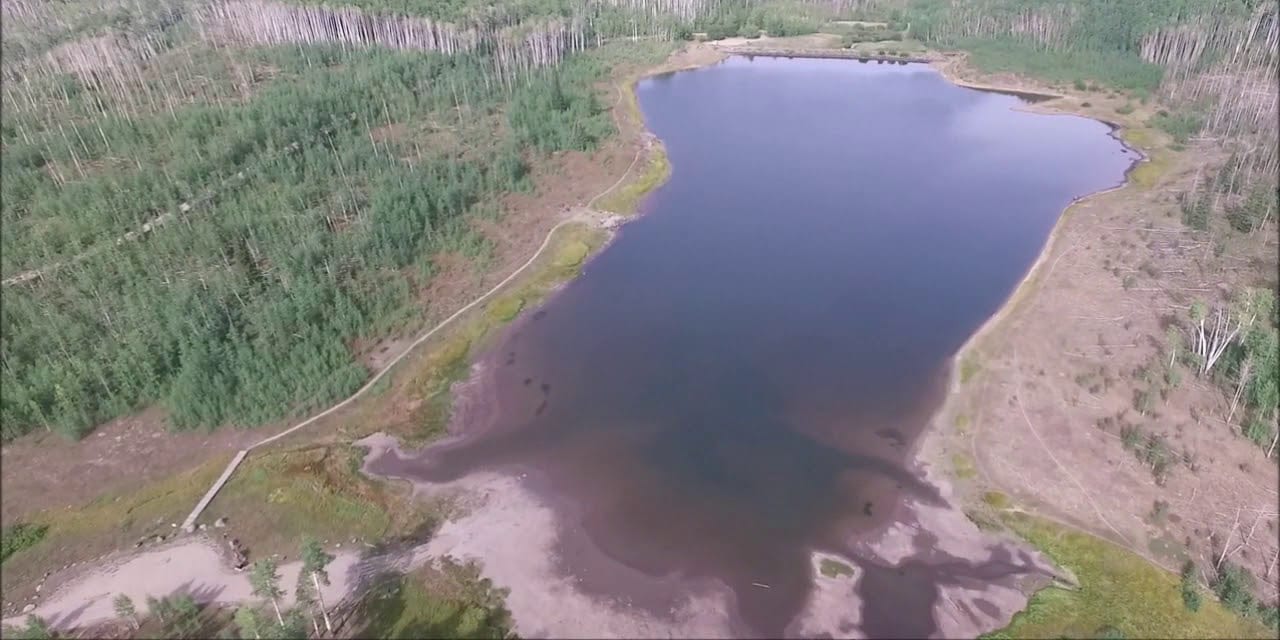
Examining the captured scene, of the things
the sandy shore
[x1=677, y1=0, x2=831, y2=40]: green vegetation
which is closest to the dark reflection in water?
the sandy shore

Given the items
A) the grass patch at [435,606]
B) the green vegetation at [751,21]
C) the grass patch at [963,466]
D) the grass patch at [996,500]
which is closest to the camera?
the grass patch at [435,606]

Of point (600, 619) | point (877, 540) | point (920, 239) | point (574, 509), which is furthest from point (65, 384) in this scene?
point (920, 239)

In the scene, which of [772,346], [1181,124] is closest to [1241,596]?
[772,346]

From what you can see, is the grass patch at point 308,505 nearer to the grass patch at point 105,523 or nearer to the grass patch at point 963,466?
the grass patch at point 105,523

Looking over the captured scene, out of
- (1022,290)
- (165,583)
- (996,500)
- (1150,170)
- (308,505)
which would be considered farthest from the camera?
(1150,170)

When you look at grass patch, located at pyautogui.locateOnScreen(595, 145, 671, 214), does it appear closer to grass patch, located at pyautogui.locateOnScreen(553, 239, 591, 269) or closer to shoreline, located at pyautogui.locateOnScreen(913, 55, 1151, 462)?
grass patch, located at pyautogui.locateOnScreen(553, 239, 591, 269)

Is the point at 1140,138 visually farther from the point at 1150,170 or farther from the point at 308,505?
the point at 308,505

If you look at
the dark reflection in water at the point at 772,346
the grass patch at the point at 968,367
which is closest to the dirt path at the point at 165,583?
the dark reflection in water at the point at 772,346
